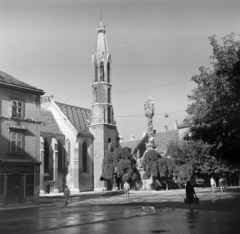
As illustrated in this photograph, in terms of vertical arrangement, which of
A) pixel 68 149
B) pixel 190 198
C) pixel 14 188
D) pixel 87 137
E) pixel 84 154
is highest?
pixel 87 137

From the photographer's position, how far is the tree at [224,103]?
55.4 feet

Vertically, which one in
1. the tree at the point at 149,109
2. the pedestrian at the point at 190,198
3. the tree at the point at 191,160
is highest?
the tree at the point at 149,109

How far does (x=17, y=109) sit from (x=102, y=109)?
26346mm

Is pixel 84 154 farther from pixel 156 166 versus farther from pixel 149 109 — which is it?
pixel 156 166

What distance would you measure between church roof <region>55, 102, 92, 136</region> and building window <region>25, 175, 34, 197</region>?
932 inches

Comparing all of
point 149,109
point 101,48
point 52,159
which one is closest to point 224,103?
point 149,109

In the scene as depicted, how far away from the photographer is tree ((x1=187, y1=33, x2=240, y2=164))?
1690 centimetres

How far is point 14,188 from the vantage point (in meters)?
24.8

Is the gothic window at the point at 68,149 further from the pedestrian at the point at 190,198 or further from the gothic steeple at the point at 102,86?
the pedestrian at the point at 190,198

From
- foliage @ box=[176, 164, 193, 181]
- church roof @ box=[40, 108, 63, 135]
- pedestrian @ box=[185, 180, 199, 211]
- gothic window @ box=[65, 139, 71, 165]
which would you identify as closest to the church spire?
church roof @ box=[40, 108, 63, 135]

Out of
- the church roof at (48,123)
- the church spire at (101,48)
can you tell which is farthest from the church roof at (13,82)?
the church spire at (101,48)

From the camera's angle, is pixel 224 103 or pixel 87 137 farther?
pixel 87 137

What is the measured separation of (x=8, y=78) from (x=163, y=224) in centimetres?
2002

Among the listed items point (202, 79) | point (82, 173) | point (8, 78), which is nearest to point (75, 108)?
point (82, 173)
